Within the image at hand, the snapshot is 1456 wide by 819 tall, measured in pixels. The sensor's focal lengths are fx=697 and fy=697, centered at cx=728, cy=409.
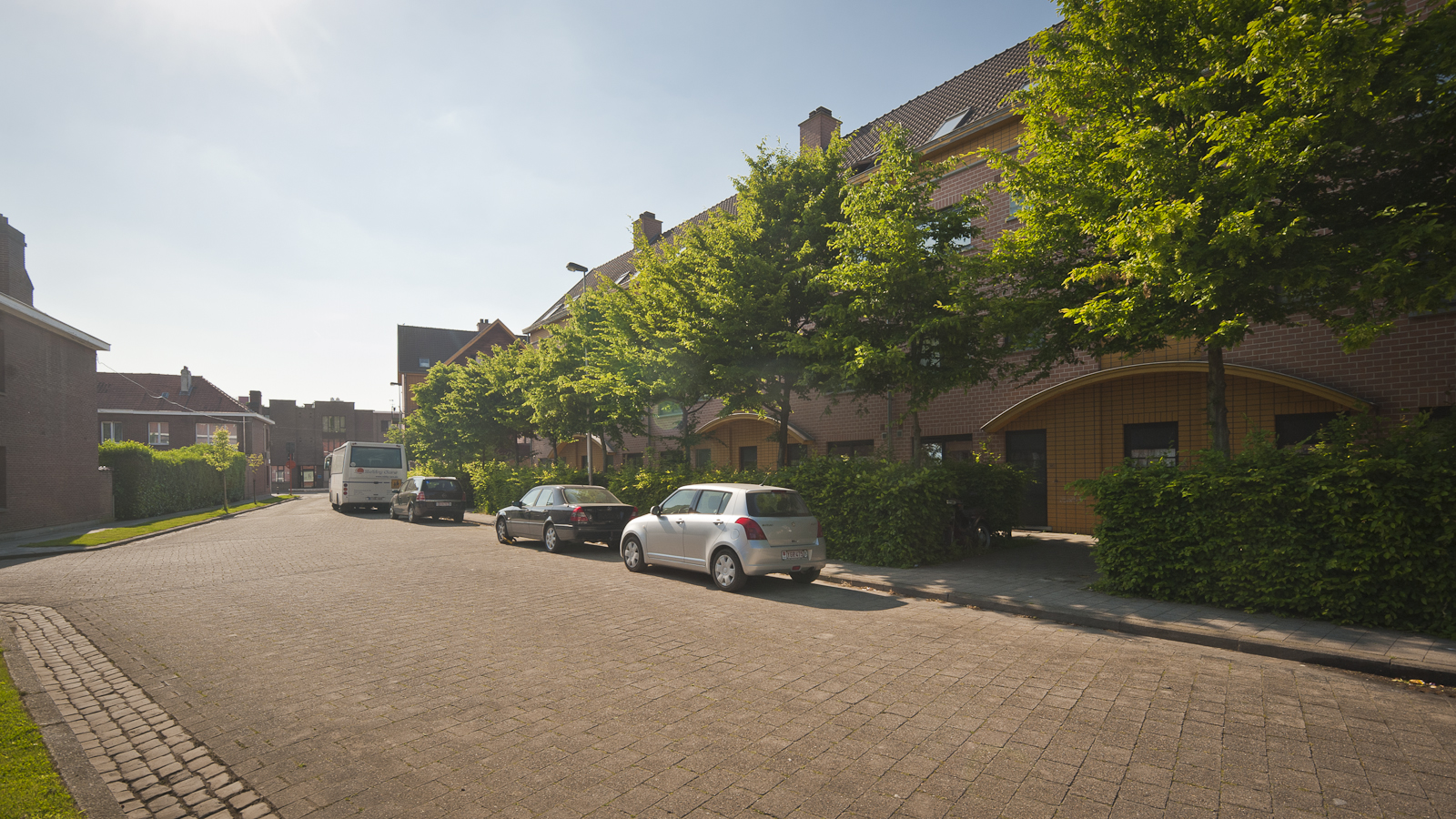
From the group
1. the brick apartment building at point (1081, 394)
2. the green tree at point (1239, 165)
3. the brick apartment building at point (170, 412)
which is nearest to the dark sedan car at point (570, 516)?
the brick apartment building at point (1081, 394)

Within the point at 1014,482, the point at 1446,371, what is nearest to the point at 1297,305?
the point at 1446,371

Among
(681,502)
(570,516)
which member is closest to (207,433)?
(570,516)

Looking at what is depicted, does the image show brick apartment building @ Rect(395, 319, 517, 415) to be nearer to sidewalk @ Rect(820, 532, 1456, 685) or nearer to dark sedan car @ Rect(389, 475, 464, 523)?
dark sedan car @ Rect(389, 475, 464, 523)

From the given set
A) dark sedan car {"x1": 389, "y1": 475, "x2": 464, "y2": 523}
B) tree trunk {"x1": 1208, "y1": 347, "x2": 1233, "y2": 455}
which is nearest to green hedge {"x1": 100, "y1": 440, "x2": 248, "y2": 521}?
dark sedan car {"x1": 389, "y1": 475, "x2": 464, "y2": 523}

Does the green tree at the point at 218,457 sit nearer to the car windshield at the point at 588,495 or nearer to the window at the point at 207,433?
the window at the point at 207,433

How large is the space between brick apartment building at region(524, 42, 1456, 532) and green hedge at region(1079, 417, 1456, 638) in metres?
3.73

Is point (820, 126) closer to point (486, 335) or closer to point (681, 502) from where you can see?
point (681, 502)

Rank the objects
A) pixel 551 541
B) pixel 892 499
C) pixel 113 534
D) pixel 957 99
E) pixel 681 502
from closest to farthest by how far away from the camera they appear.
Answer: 1. pixel 681 502
2. pixel 892 499
3. pixel 551 541
4. pixel 113 534
5. pixel 957 99

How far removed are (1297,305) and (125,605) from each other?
15.2 m

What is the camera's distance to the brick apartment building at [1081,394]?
11.9 metres

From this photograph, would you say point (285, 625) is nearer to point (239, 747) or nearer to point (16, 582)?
point (239, 747)

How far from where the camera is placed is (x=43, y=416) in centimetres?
2220

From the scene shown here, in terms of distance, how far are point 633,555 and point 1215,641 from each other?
8085 millimetres

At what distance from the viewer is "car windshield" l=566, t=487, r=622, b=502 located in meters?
15.4
